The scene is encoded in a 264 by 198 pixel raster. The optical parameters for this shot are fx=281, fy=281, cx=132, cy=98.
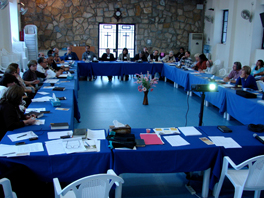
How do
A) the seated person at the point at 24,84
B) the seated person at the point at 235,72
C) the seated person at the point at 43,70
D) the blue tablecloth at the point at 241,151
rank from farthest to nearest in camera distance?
the seated person at the point at 235,72
the seated person at the point at 43,70
the seated person at the point at 24,84
the blue tablecloth at the point at 241,151

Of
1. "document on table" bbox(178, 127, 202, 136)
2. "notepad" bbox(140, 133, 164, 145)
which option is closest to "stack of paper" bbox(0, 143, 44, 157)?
"notepad" bbox(140, 133, 164, 145)

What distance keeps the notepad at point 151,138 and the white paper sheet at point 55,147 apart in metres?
0.86

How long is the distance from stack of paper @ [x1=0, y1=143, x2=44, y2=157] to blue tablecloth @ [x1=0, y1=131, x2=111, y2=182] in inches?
1.7

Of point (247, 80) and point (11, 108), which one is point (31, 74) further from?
point (247, 80)

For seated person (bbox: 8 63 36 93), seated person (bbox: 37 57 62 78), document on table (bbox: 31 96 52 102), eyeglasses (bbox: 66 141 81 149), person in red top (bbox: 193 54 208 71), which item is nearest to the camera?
eyeglasses (bbox: 66 141 81 149)

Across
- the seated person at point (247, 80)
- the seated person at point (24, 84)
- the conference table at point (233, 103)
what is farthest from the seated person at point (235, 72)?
the seated person at point (24, 84)

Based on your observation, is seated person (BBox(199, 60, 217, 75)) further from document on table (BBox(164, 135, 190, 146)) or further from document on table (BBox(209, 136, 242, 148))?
document on table (BBox(164, 135, 190, 146))

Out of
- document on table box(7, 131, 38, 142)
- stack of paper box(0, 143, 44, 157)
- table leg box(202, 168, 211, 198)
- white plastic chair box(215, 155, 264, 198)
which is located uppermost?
document on table box(7, 131, 38, 142)

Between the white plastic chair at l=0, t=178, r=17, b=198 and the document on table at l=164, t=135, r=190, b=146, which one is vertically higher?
the document on table at l=164, t=135, r=190, b=146

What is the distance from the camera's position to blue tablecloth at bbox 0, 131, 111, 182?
101 inches

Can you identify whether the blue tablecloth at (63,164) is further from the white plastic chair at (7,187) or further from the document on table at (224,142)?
the document on table at (224,142)

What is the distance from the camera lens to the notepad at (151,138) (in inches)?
116

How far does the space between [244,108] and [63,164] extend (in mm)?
3594

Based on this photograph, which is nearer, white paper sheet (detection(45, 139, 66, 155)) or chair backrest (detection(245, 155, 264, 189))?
chair backrest (detection(245, 155, 264, 189))
